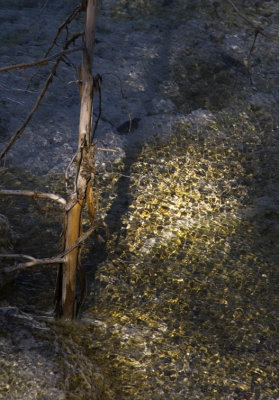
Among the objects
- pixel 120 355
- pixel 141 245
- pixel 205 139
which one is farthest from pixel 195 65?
pixel 120 355

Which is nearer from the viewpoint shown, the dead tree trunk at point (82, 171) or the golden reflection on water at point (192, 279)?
the dead tree trunk at point (82, 171)

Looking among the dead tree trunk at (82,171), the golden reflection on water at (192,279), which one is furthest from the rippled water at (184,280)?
the dead tree trunk at (82,171)

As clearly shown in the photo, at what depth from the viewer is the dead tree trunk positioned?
253 centimetres

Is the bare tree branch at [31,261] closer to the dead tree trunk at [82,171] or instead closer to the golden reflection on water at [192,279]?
the dead tree trunk at [82,171]

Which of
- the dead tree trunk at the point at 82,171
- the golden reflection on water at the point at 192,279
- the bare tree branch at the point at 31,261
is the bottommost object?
the golden reflection on water at the point at 192,279

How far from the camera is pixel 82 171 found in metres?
2.61

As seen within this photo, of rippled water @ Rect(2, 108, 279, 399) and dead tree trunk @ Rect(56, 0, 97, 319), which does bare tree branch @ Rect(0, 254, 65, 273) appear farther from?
rippled water @ Rect(2, 108, 279, 399)

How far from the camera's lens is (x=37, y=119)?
4.52m

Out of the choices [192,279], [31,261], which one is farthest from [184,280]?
[31,261]

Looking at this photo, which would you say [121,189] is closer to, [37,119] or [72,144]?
[72,144]

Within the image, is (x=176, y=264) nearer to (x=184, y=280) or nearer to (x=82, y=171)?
(x=184, y=280)

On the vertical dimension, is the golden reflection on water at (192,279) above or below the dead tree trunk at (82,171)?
below

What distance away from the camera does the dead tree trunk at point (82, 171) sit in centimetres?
253

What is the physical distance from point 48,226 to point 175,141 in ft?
4.48
